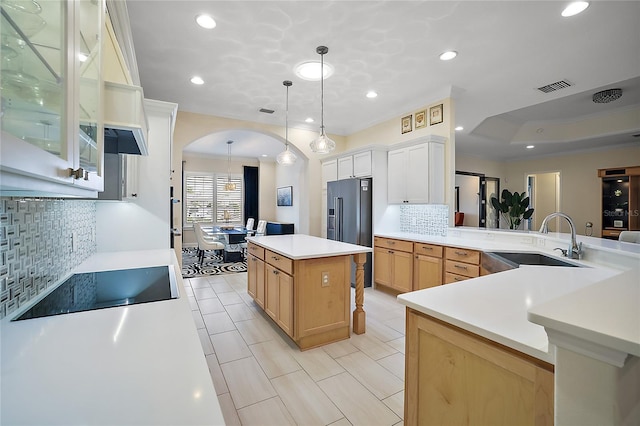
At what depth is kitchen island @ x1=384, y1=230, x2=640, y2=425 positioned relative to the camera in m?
0.61

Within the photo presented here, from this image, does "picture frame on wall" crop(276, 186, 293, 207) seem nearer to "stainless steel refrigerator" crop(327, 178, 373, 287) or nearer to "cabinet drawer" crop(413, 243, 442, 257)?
"stainless steel refrigerator" crop(327, 178, 373, 287)

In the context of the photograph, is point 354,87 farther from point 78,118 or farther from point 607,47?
point 78,118

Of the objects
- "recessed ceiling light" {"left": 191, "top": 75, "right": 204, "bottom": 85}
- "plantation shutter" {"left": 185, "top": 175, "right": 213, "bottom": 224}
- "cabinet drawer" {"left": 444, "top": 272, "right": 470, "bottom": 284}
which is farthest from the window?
"cabinet drawer" {"left": 444, "top": 272, "right": 470, "bottom": 284}

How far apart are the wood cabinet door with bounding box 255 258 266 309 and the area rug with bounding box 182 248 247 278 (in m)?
2.34

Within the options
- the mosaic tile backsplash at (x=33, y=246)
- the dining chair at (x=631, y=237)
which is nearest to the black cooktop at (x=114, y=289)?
the mosaic tile backsplash at (x=33, y=246)

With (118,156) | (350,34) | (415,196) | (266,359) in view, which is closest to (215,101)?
(350,34)

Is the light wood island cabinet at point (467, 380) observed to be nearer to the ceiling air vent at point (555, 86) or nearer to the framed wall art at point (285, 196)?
the ceiling air vent at point (555, 86)

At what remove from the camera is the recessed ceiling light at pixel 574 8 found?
2174 millimetres

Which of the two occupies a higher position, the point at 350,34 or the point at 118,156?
the point at 350,34

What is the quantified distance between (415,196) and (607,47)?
7.79 ft

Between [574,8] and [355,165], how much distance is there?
9.81 ft

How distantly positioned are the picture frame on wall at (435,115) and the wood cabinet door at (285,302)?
Result: 3022mm

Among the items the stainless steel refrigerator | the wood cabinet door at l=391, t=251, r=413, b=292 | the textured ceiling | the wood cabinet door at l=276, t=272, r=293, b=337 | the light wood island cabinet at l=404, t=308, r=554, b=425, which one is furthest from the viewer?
the stainless steel refrigerator

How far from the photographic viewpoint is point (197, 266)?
19.8 ft
